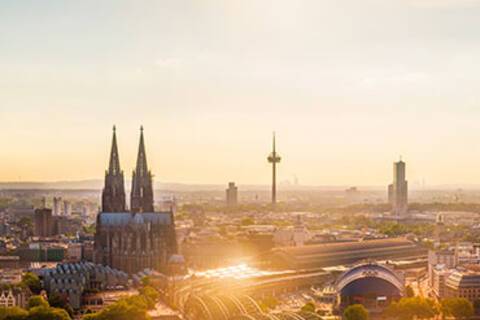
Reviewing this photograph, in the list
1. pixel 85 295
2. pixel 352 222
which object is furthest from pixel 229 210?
pixel 85 295

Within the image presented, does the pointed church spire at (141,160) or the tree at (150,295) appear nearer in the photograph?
the tree at (150,295)

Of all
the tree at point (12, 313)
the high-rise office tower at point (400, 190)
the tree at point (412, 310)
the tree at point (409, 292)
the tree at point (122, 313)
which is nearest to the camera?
the tree at point (12, 313)

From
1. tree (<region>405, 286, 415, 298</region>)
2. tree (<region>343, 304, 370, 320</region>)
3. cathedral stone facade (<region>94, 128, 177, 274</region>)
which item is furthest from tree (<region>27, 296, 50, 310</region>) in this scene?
tree (<region>405, 286, 415, 298</region>)

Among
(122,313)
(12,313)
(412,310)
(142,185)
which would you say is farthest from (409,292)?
(12,313)

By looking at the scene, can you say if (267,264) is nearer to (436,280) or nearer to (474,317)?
(436,280)

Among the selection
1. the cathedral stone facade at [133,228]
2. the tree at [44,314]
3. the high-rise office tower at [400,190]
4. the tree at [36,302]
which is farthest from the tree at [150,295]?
the high-rise office tower at [400,190]

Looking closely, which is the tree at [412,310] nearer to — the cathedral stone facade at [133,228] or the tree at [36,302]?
the tree at [36,302]
